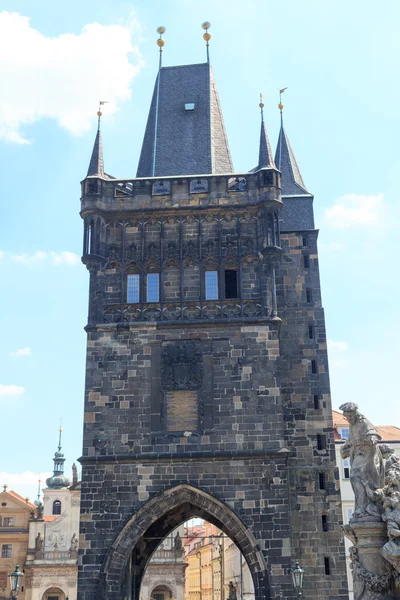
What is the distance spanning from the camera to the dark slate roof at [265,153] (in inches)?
969

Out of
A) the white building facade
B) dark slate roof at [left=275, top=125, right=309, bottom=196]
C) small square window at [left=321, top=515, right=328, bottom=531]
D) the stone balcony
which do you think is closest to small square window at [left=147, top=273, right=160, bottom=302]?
the stone balcony

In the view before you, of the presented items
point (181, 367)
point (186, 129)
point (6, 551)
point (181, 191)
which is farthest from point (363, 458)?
point (6, 551)

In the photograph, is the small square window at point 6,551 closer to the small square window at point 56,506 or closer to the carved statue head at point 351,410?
the small square window at point 56,506

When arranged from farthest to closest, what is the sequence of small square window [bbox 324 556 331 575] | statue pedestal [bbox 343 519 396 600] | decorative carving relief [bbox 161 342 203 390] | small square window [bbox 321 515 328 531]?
small square window [bbox 321 515 328 531] < small square window [bbox 324 556 331 575] < decorative carving relief [bbox 161 342 203 390] < statue pedestal [bbox 343 519 396 600]

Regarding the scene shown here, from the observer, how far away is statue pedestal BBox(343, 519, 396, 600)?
9.44 metres

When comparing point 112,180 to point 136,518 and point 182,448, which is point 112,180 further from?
point 136,518

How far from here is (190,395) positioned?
72.9 feet

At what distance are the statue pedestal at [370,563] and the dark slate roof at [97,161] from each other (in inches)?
686

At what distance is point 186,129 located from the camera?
90.7 feet

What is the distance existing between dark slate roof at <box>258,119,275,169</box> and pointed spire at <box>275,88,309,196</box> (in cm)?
278

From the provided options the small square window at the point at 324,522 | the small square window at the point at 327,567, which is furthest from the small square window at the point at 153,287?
the small square window at the point at 327,567

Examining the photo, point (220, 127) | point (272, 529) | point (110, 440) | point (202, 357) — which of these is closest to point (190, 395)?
point (202, 357)

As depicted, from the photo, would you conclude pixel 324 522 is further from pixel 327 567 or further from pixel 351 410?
pixel 351 410

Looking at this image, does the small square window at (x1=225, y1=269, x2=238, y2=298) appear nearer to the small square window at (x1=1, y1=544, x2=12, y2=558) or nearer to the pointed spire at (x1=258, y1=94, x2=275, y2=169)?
the pointed spire at (x1=258, y1=94, x2=275, y2=169)
